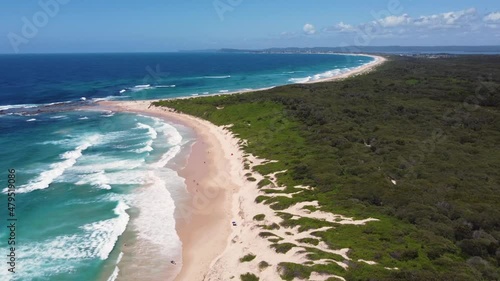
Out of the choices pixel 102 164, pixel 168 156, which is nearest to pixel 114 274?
pixel 102 164

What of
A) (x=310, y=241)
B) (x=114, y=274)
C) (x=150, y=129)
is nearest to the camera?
(x=114, y=274)

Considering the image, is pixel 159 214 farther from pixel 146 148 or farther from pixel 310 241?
pixel 146 148

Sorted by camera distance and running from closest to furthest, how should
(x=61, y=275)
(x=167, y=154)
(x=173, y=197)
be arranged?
(x=61, y=275), (x=173, y=197), (x=167, y=154)

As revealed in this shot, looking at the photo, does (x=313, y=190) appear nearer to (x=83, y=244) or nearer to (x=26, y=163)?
(x=83, y=244)

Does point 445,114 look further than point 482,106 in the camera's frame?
No

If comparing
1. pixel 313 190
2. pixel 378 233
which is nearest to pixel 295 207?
pixel 313 190

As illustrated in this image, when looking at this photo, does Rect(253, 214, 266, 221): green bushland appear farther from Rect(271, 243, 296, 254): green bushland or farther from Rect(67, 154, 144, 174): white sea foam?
Rect(67, 154, 144, 174): white sea foam

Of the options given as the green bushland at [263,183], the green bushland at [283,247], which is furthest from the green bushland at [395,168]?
the green bushland at [283,247]
